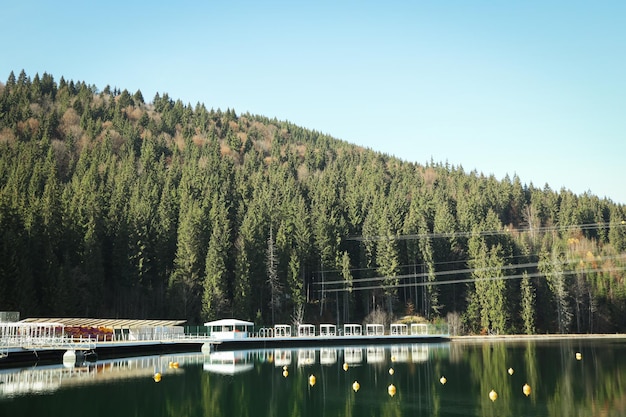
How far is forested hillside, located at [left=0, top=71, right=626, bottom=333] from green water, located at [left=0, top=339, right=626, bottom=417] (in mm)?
21516

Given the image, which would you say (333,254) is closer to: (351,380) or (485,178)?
(351,380)

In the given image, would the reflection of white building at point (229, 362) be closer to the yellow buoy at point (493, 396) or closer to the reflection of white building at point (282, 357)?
the reflection of white building at point (282, 357)

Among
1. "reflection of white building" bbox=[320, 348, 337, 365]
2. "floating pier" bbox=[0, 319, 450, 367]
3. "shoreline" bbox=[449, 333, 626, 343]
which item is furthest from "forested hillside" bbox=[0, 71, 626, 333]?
"reflection of white building" bbox=[320, 348, 337, 365]

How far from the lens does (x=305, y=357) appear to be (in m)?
51.8

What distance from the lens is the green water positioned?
24938 mm

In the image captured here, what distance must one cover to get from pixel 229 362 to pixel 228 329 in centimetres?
1591

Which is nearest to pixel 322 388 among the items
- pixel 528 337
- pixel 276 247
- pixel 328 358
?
pixel 328 358

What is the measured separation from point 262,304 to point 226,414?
51368 millimetres

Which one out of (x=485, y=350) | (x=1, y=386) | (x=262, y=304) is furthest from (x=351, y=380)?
(x=262, y=304)

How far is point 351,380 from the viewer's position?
115 feet

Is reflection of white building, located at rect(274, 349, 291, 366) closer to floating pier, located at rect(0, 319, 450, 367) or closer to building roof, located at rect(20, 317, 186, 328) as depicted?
floating pier, located at rect(0, 319, 450, 367)

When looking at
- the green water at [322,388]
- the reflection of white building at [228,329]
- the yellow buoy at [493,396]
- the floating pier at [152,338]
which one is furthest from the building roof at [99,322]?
the yellow buoy at [493,396]

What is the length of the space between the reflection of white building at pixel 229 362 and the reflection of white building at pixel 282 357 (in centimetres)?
214

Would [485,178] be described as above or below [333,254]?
above
